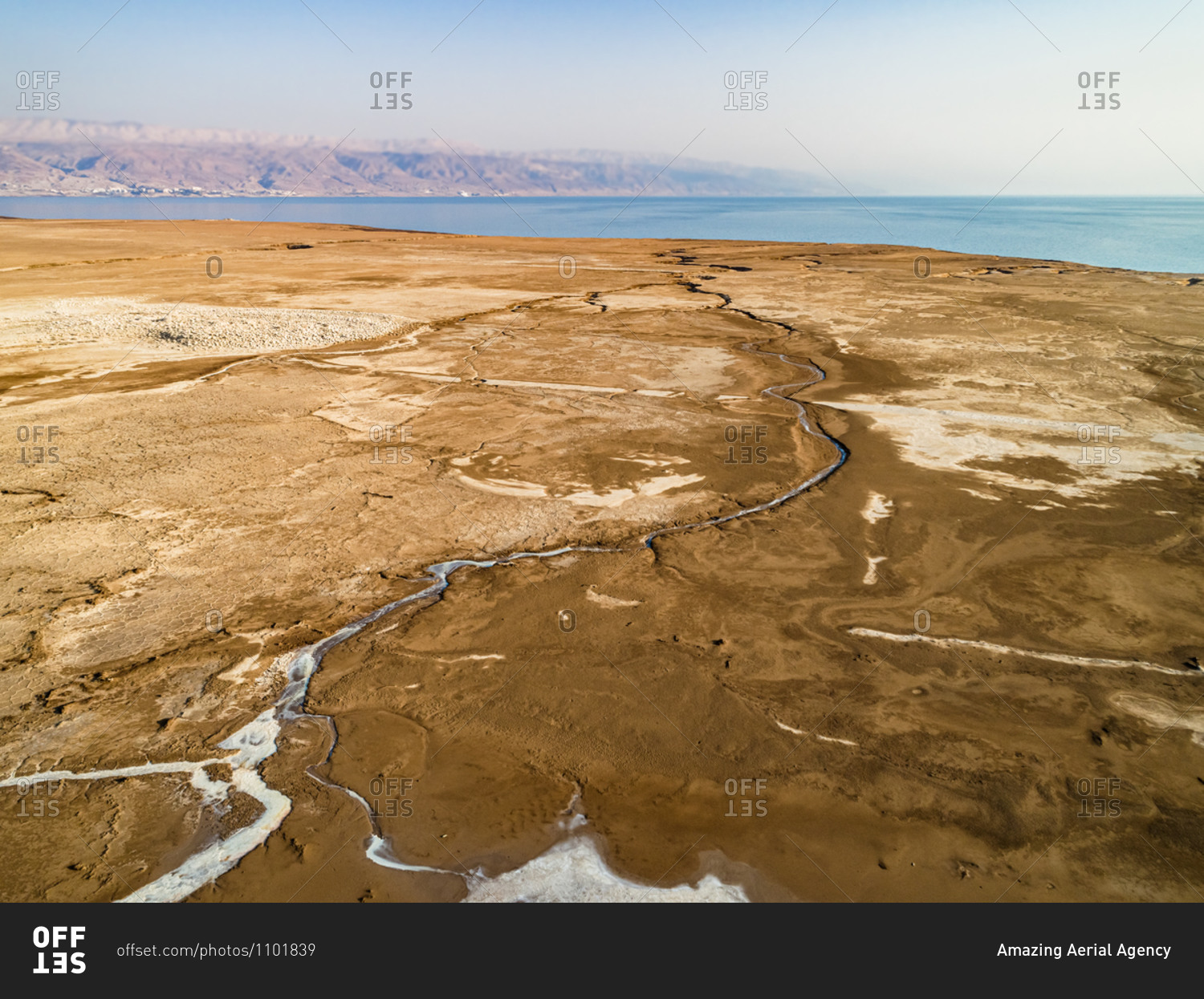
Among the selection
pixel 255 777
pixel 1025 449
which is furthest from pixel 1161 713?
pixel 255 777

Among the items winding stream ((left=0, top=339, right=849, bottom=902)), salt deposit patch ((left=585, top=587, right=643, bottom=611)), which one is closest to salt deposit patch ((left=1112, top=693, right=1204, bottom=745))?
salt deposit patch ((left=585, top=587, right=643, bottom=611))

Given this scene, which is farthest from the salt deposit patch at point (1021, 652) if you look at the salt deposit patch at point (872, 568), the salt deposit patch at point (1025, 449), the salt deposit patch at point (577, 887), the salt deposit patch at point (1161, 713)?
the salt deposit patch at point (1025, 449)

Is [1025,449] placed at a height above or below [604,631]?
above

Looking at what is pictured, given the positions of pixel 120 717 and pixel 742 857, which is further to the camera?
pixel 120 717

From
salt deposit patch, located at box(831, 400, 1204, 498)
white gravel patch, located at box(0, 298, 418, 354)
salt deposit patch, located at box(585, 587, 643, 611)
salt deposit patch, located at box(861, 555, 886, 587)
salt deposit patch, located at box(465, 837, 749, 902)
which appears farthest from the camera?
white gravel patch, located at box(0, 298, 418, 354)

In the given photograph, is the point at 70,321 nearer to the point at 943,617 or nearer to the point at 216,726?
the point at 216,726

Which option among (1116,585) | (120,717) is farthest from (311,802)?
(1116,585)

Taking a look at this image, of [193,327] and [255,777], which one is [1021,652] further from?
[193,327]

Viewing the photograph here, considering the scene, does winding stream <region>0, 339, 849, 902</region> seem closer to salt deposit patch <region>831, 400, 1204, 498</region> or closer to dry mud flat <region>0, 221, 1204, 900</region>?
dry mud flat <region>0, 221, 1204, 900</region>
